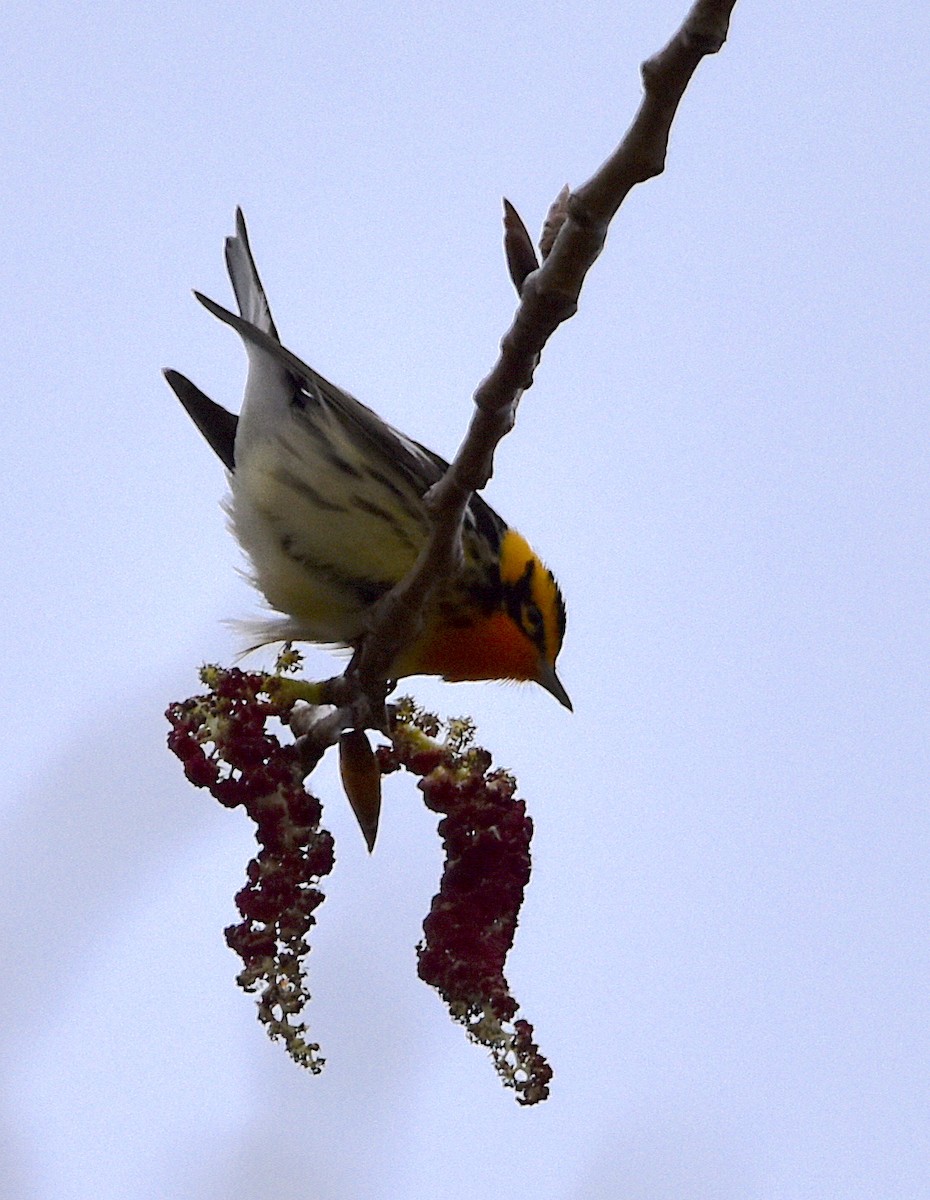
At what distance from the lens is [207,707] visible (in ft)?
9.21

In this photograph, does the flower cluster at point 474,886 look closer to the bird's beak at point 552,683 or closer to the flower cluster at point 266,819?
the flower cluster at point 266,819

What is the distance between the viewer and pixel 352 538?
147 inches

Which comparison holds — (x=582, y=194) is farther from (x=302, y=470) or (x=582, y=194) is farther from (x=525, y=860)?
(x=302, y=470)

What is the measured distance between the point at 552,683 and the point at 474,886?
1432 mm

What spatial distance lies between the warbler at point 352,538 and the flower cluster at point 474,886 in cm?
65

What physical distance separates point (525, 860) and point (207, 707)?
2.07ft

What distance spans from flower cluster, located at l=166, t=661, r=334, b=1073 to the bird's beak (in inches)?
47.1

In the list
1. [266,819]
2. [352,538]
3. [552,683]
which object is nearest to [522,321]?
[266,819]

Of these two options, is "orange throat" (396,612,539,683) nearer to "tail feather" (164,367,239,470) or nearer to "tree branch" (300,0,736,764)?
"tree branch" (300,0,736,764)

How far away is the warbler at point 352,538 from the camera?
3688 mm

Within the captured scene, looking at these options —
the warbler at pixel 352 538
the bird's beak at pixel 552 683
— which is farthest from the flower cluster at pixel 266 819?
the bird's beak at pixel 552 683

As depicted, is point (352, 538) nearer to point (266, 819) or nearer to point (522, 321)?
point (266, 819)

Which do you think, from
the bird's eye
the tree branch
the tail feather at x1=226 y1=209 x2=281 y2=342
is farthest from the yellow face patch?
the tail feather at x1=226 y1=209 x2=281 y2=342

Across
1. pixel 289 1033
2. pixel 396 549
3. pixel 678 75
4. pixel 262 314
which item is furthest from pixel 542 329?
pixel 262 314
